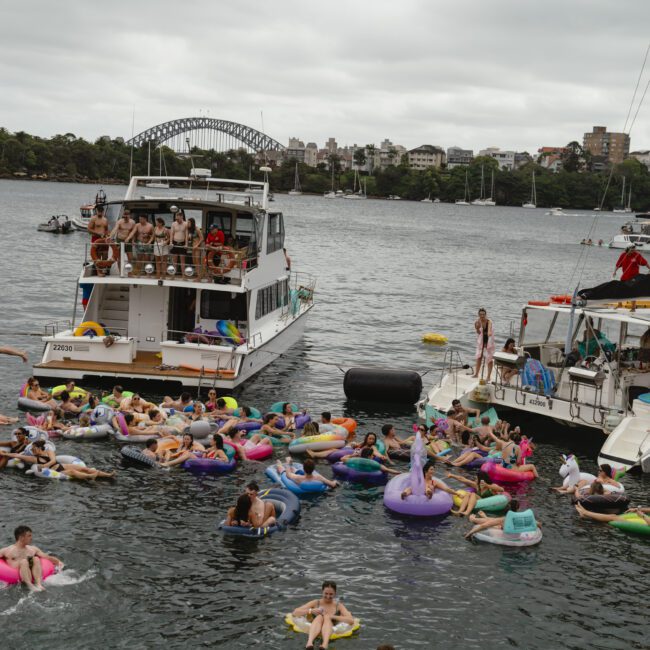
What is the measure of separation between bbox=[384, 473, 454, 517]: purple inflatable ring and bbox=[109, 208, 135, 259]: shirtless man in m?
13.4

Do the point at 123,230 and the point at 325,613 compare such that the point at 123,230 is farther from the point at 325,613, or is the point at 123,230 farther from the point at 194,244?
the point at 325,613

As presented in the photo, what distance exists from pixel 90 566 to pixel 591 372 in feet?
47.1

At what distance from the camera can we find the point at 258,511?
1934cm

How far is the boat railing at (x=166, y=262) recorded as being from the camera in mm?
29484

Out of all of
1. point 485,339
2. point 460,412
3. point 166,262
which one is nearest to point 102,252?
point 166,262

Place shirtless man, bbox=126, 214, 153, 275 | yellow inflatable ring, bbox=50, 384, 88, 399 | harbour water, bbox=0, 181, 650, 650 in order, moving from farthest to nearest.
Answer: shirtless man, bbox=126, 214, 153, 275 < yellow inflatable ring, bbox=50, 384, 88, 399 < harbour water, bbox=0, 181, 650, 650

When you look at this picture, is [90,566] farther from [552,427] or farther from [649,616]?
[552,427]

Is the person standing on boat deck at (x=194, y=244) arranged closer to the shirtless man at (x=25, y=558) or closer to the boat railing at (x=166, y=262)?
the boat railing at (x=166, y=262)

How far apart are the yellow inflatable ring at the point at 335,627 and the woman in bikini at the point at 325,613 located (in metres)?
0.07

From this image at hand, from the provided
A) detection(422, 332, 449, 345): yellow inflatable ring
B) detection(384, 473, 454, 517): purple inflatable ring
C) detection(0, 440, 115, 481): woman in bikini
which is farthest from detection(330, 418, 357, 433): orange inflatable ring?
detection(422, 332, 449, 345): yellow inflatable ring

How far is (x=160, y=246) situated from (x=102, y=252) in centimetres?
222

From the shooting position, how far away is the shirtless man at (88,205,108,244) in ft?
99.9

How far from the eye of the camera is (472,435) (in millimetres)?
25406

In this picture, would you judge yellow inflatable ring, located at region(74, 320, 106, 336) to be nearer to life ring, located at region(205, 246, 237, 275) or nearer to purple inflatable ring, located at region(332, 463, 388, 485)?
life ring, located at region(205, 246, 237, 275)
